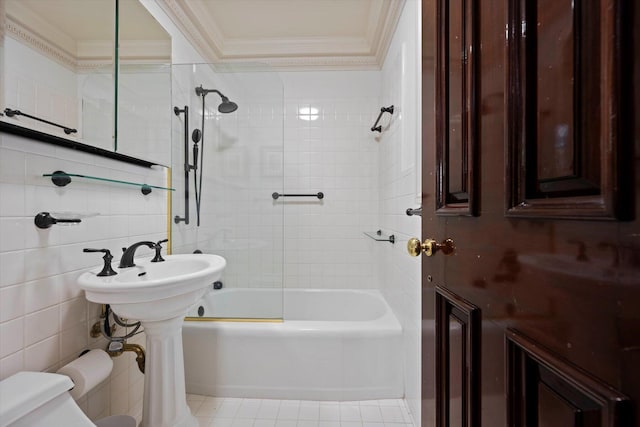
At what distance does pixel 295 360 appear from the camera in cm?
167

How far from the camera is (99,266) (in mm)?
1240

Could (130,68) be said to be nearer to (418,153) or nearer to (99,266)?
(99,266)

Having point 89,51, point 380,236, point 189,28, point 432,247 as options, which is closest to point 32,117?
point 89,51

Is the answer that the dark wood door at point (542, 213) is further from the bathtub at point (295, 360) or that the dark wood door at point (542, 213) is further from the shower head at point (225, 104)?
the shower head at point (225, 104)

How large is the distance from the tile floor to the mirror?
4.73 ft

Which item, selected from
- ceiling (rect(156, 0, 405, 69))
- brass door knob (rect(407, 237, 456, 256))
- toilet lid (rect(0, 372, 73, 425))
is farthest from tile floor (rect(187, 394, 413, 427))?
ceiling (rect(156, 0, 405, 69))

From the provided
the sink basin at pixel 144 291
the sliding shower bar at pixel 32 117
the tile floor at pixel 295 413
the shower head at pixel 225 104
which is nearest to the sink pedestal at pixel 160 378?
the sink basin at pixel 144 291

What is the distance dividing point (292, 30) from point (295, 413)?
263cm

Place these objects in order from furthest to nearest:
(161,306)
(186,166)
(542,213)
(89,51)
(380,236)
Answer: (380,236) < (186,166) < (89,51) < (161,306) < (542,213)

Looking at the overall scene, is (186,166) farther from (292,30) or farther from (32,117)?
(292,30)

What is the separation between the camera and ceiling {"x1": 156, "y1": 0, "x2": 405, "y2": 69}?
1.93 metres

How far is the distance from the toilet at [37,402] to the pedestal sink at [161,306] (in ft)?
0.80

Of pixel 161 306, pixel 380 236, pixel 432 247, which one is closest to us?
pixel 432 247

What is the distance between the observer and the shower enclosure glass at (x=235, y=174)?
6.57ft
